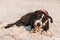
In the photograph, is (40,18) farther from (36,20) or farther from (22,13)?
(22,13)

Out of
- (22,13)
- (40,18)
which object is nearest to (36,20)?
(40,18)

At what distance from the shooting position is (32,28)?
21.9 ft

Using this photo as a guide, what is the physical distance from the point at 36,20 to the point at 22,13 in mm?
1569

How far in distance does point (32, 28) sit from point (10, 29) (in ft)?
1.69

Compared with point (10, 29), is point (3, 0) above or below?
above

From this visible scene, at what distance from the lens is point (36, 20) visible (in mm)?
6473

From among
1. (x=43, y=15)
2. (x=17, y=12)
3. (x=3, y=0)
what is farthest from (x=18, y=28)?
(x=3, y=0)

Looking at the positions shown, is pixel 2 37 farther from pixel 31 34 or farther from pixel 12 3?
pixel 12 3

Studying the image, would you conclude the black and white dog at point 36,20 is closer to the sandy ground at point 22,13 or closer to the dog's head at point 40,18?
the dog's head at point 40,18

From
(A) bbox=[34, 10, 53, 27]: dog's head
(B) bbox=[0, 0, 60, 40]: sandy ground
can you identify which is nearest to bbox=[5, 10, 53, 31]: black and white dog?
(A) bbox=[34, 10, 53, 27]: dog's head

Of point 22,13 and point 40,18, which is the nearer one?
point 40,18

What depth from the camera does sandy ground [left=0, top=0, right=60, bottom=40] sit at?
6.41 metres

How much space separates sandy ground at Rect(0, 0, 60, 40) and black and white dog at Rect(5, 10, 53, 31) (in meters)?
0.18

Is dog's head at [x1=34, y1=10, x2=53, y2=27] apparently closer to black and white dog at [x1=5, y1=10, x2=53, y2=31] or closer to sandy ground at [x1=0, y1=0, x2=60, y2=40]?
black and white dog at [x1=5, y1=10, x2=53, y2=31]
